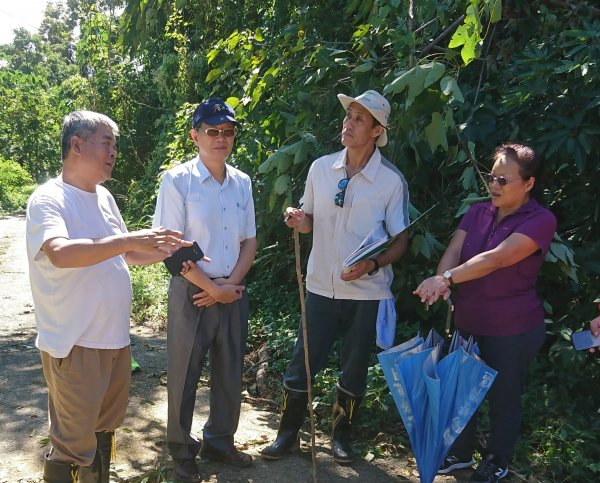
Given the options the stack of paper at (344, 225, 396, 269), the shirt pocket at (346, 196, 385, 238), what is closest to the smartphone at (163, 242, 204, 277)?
the stack of paper at (344, 225, 396, 269)

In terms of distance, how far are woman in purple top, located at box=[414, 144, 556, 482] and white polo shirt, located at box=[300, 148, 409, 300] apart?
0.35 metres

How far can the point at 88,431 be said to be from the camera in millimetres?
2820

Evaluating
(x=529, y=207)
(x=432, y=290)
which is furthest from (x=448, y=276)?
(x=529, y=207)

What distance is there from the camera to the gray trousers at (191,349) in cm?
336

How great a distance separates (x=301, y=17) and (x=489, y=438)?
361 centimetres

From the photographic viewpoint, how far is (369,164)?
138 inches

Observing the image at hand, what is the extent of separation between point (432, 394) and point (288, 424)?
1.11 m

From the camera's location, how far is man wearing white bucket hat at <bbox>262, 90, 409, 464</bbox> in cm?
350

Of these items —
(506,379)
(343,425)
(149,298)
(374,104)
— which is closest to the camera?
(506,379)

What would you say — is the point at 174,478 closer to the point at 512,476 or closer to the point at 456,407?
the point at 456,407

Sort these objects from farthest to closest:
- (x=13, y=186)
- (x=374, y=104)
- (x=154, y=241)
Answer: (x=13, y=186), (x=374, y=104), (x=154, y=241)

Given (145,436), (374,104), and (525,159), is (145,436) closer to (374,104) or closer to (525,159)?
(374,104)

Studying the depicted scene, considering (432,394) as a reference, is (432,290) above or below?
above

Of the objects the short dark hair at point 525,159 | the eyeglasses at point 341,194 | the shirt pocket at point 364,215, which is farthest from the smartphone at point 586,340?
the eyeglasses at point 341,194
